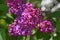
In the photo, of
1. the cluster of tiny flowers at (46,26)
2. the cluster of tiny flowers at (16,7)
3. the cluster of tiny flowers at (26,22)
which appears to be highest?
the cluster of tiny flowers at (16,7)

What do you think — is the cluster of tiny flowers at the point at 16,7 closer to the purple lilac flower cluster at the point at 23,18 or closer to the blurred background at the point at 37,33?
the purple lilac flower cluster at the point at 23,18

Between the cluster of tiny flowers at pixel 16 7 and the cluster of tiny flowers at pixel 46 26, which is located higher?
the cluster of tiny flowers at pixel 16 7

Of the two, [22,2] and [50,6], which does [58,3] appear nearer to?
[50,6]

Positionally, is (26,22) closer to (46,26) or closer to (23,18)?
(23,18)

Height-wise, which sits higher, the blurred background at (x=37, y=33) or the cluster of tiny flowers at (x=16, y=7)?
the cluster of tiny flowers at (x=16, y=7)

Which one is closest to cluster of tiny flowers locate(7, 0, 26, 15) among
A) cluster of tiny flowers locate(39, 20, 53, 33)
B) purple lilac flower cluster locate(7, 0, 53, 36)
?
purple lilac flower cluster locate(7, 0, 53, 36)

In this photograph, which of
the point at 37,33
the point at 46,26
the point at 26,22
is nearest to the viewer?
the point at 26,22

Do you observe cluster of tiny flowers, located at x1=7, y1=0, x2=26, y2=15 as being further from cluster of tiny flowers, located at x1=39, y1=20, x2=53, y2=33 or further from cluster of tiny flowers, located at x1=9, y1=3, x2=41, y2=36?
cluster of tiny flowers, located at x1=39, y1=20, x2=53, y2=33

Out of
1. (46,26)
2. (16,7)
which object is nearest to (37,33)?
(46,26)

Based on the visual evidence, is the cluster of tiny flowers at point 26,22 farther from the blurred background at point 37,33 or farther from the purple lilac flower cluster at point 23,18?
the blurred background at point 37,33

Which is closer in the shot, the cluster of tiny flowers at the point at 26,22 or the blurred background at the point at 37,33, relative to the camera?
the cluster of tiny flowers at the point at 26,22

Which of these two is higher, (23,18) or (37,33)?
(23,18)

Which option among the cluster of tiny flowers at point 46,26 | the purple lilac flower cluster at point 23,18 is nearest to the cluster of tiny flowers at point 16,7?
the purple lilac flower cluster at point 23,18

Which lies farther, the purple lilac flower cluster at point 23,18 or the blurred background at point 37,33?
the blurred background at point 37,33
